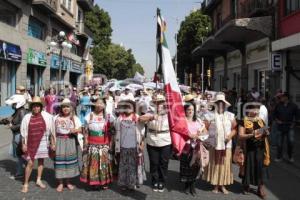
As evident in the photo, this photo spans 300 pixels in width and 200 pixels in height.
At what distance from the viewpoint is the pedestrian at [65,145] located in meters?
8.55

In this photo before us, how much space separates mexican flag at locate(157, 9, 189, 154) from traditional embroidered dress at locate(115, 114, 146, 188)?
85 centimetres

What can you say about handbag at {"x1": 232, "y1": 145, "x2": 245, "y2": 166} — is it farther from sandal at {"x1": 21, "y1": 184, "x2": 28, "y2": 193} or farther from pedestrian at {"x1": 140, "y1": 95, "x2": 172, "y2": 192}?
sandal at {"x1": 21, "y1": 184, "x2": 28, "y2": 193}

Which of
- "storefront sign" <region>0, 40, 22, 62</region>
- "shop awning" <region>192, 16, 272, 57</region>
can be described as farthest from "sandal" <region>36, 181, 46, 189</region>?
"shop awning" <region>192, 16, 272, 57</region>

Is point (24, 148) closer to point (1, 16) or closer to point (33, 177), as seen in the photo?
point (33, 177)

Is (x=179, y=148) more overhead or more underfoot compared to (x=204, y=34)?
more underfoot

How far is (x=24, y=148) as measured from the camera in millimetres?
8703

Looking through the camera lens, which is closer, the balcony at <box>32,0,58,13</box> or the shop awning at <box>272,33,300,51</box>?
the shop awning at <box>272,33,300,51</box>

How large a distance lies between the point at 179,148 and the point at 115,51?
6991 centimetres

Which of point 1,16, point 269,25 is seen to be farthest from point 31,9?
point 269,25

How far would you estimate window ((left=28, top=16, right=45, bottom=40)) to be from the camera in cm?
2897

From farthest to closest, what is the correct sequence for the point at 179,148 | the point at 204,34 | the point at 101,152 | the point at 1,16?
the point at 204,34, the point at 1,16, the point at 101,152, the point at 179,148

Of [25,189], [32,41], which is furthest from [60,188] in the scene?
[32,41]

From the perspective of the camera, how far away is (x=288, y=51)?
2172cm

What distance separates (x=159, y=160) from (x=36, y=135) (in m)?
2.24
